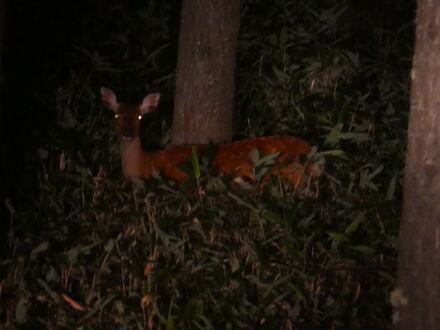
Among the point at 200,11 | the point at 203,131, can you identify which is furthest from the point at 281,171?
the point at 200,11

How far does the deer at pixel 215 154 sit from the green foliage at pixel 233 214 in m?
0.14

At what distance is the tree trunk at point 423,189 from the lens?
4691 millimetres

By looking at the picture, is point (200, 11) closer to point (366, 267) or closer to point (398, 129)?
point (398, 129)

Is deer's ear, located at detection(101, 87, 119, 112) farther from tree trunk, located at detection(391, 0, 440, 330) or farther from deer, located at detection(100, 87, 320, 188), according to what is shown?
tree trunk, located at detection(391, 0, 440, 330)

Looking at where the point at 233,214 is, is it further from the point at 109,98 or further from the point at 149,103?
the point at 109,98

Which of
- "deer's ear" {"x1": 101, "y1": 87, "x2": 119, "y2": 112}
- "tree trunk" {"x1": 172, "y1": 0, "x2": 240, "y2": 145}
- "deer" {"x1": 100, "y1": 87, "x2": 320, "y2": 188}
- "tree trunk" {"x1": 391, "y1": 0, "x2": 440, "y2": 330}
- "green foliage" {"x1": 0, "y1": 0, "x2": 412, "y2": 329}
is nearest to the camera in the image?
"tree trunk" {"x1": 391, "y1": 0, "x2": 440, "y2": 330}

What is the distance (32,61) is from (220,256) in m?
4.76

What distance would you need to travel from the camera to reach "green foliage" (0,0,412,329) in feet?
19.1

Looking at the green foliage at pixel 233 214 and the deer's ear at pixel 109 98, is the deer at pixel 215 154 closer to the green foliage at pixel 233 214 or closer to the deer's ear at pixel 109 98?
the deer's ear at pixel 109 98

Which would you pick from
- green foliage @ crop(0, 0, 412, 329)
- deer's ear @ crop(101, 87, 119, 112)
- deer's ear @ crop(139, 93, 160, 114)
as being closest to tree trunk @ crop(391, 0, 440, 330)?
green foliage @ crop(0, 0, 412, 329)

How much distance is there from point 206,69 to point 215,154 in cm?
84

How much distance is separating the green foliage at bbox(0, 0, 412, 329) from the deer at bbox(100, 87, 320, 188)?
145mm

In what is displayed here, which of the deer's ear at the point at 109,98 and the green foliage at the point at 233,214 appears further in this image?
the deer's ear at the point at 109,98

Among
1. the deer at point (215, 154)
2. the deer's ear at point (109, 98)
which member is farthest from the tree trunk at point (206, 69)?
the deer's ear at point (109, 98)
